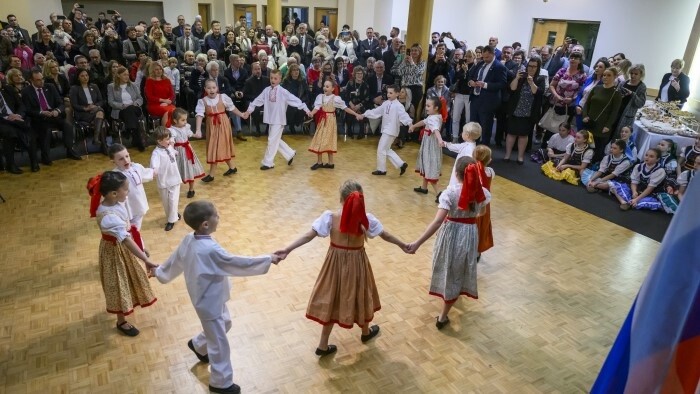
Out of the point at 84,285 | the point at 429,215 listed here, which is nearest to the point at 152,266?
the point at 84,285

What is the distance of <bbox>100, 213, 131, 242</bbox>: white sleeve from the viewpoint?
320 centimetres

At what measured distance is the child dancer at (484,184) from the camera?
4.09m

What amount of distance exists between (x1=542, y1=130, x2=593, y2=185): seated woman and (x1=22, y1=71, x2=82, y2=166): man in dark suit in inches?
305

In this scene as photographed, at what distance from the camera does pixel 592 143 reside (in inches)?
302

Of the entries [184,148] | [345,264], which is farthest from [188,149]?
[345,264]

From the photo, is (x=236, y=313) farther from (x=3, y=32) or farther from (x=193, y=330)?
(x=3, y=32)

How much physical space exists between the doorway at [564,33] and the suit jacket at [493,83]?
4277 mm

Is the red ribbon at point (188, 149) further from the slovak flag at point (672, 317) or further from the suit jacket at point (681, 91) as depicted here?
the suit jacket at point (681, 91)

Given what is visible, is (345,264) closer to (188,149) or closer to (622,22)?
(188,149)

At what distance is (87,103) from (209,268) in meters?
6.24

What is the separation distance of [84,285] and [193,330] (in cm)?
131

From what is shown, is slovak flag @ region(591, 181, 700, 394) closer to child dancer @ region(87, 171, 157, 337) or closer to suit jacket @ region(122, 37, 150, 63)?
child dancer @ region(87, 171, 157, 337)

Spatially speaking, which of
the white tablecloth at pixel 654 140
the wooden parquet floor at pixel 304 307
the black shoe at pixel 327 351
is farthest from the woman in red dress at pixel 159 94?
the white tablecloth at pixel 654 140

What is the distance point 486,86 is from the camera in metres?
8.34
